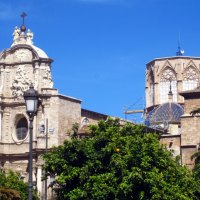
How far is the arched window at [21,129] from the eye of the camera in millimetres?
75250

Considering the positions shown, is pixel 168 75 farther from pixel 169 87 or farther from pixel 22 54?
pixel 22 54

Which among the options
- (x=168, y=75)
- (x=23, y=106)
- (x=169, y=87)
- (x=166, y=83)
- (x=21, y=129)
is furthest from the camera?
(x=166, y=83)

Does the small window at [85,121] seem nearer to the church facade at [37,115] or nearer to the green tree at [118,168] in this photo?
the church facade at [37,115]

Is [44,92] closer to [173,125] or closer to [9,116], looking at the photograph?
[9,116]

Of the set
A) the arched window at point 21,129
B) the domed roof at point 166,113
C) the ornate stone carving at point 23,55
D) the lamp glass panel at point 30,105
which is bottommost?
the lamp glass panel at point 30,105

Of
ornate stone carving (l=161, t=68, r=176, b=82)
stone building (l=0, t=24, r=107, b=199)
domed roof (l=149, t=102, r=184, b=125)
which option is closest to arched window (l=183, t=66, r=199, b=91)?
ornate stone carving (l=161, t=68, r=176, b=82)

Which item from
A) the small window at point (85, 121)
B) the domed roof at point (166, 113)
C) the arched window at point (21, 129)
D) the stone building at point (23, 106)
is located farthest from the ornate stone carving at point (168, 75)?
the arched window at point (21, 129)

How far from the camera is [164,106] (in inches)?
3765

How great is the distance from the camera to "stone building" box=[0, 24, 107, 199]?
72.0m

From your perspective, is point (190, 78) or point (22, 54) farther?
point (190, 78)

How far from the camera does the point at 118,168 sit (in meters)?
44.7

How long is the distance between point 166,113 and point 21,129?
2326 centimetres

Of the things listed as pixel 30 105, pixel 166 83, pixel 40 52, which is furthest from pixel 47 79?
pixel 30 105

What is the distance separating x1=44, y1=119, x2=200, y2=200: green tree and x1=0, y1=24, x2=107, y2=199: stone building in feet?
76.6
